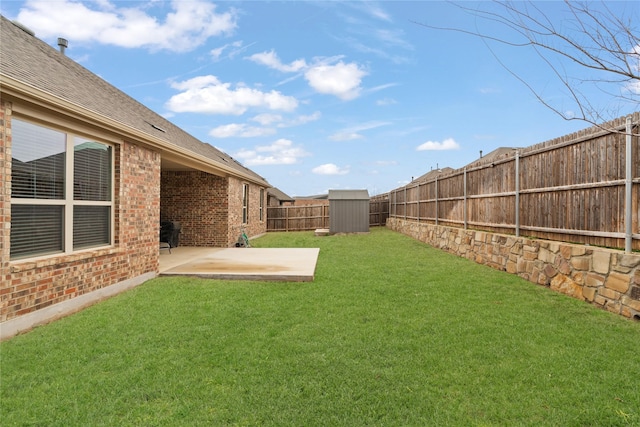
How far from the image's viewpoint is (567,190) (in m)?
5.84

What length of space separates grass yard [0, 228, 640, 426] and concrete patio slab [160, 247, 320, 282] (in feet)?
4.00

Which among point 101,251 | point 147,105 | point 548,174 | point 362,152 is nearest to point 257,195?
point 147,105

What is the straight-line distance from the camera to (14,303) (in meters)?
3.86

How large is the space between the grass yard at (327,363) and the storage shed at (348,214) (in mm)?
12326

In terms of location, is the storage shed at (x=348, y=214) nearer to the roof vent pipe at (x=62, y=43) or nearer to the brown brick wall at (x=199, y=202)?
the brown brick wall at (x=199, y=202)

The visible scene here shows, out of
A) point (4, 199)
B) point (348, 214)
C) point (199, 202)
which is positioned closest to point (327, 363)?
point (4, 199)

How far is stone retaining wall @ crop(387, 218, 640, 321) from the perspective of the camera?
14.6ft

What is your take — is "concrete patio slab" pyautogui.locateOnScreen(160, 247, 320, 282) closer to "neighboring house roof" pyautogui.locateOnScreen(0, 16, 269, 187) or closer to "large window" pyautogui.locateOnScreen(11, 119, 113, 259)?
"large window" pyautogui.locateOnScreen(11, 119, 113, 259)

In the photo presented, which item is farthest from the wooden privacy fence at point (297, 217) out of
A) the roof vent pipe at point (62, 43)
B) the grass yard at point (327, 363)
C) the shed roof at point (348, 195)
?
the grass yard at point (327, 363)

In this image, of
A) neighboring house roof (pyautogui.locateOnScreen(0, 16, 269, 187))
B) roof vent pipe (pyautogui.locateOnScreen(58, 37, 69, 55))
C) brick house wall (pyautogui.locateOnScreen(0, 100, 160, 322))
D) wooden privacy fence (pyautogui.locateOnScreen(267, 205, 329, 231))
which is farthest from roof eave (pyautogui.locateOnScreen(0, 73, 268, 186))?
wooden privacy fence (pyautogui.locateOnScreen(267, 205, 329, 231))

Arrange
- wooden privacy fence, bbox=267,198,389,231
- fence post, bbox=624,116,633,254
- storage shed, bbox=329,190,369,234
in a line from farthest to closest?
wooden privacy fence, bbox=267,198,389,231 < storage shed, bbox=329,190,369,234 < fence post, bbox=624,116,633,254

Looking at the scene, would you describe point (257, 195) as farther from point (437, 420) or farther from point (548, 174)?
point (437, 420)

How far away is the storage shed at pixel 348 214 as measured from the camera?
17.8 metres

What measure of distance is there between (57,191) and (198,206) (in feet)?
23.5
